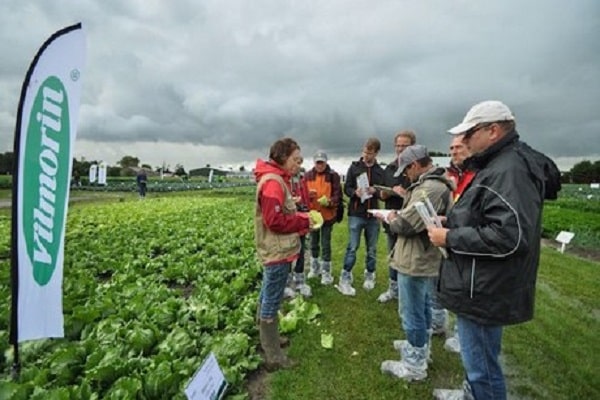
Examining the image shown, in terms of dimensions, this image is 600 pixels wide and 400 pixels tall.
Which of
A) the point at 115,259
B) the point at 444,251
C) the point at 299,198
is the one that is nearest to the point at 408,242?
the point at 444,251

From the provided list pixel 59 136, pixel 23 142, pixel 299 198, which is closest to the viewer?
pixel 23 142

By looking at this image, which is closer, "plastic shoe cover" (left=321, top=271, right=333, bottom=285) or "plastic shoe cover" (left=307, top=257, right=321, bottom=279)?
"plastic shoe cover" (left=321, top=271, right=333, bottom=285)

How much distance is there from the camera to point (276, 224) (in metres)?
3.04

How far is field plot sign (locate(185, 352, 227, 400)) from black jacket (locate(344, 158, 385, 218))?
9.26 feet

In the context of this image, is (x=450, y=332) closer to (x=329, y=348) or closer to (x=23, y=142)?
(x=329, y=348)

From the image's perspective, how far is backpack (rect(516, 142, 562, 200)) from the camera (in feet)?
6.72

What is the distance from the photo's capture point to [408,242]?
119 inches

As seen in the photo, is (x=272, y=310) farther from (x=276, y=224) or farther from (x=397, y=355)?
(x=397, y=355)

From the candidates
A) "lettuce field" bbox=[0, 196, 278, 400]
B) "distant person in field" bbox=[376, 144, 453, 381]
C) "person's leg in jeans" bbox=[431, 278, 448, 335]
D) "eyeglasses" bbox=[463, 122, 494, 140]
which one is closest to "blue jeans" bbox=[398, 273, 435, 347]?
"distant person in field" bbox=[376, 144, 453, 381]

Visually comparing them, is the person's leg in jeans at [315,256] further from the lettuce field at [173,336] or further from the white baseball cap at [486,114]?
the white baseball cap at [486,114]

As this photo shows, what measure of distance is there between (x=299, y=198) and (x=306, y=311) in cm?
136

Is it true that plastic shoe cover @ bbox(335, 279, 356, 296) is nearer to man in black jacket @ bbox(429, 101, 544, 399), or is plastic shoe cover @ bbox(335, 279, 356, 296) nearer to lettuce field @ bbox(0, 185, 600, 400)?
lettuce field @ bbox(0, 185, 600, 400)

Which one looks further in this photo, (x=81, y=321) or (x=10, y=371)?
(x=81, y=321)

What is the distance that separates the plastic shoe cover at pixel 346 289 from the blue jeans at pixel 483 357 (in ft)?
9.93
